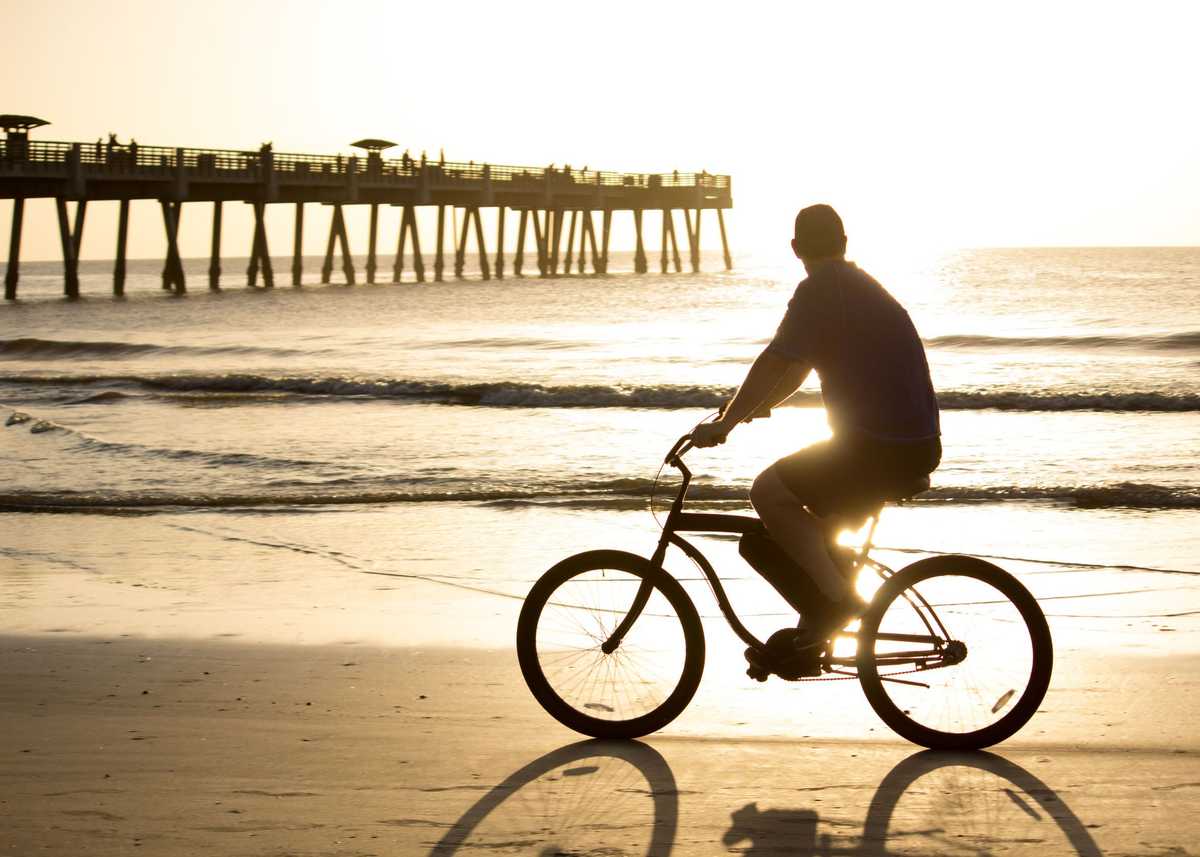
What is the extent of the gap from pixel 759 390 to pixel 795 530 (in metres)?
0.40

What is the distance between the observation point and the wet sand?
3514 millimetres

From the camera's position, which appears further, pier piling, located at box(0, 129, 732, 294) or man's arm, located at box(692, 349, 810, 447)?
pier piling, located at box(0, 129, 732, 294)

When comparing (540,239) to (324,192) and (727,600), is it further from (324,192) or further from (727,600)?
(727,600)

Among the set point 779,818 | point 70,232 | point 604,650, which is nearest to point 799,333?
point 604,650

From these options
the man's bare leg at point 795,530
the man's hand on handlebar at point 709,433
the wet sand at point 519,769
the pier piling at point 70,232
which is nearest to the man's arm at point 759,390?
the man's hand on handlebar at point 709,433

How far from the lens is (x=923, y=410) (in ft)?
13.5

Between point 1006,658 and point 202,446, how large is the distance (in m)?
10.8

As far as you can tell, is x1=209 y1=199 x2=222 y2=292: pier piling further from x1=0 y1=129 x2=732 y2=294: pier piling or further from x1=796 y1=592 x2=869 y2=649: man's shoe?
x1=796 y1=592 x2=869 y2=649: man's shoe

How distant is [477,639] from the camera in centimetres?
580

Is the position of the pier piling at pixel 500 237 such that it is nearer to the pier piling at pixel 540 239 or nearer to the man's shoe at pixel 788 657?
the pier piling at pixel 540 239

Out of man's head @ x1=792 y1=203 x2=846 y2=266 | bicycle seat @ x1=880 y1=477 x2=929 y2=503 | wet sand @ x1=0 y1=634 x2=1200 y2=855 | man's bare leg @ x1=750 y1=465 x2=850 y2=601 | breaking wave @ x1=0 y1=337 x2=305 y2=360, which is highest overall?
man's head @ x1=792 y1=203 x2=846 y2=266

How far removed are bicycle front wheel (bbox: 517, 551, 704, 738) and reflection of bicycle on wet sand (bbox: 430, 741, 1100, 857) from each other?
1.12ft

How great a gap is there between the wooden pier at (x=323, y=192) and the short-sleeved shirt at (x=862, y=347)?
40.7m

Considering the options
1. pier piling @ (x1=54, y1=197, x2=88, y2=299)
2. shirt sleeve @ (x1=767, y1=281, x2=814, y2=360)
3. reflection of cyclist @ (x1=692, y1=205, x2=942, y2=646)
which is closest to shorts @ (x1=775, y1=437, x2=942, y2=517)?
reflection of cyclist @ (x1=692, y1=205, x2=942, y2=646)
